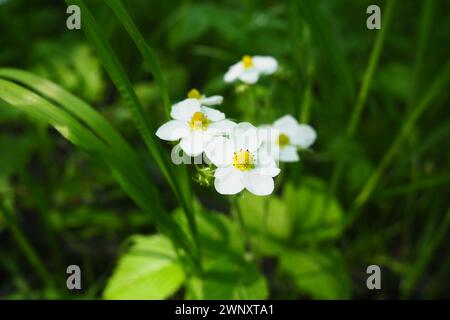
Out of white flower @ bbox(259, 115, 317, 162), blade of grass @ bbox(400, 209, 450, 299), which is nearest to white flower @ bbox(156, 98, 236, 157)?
white flower @ bbox(259, 115, 317, 162)

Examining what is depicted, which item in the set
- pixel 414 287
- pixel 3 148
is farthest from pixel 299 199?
pixel 3 148

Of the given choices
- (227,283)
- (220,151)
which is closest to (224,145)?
(220,151)

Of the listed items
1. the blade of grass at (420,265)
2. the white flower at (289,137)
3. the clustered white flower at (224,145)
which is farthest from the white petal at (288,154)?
the blade of grass at (420,265)

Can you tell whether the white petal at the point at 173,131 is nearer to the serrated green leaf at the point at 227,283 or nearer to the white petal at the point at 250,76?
the white petal at the point at 250,76

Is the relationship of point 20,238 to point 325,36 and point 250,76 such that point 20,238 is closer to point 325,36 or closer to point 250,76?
point 250,76

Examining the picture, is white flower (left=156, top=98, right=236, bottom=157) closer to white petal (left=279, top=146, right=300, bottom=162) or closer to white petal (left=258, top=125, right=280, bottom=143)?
white petal (left=258, top=125, right=280, bottom=143)
